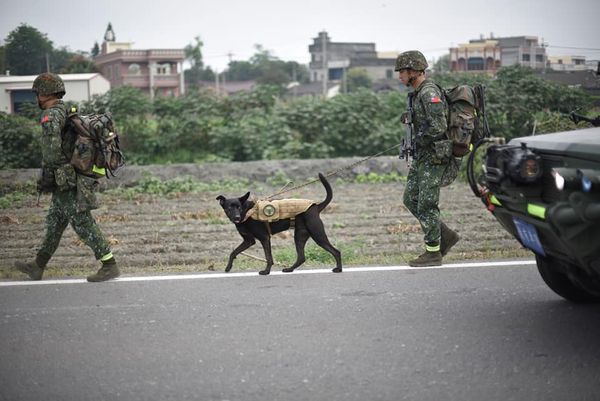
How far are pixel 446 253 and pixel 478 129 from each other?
1347 mm

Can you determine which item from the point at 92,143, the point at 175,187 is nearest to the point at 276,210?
the point at 92,143

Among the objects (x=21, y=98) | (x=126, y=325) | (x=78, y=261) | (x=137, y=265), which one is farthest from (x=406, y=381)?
(x=21, y=98)

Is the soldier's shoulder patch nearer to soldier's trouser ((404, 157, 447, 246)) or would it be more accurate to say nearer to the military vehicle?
soldier's trouser ((404, 157, 447, 246))

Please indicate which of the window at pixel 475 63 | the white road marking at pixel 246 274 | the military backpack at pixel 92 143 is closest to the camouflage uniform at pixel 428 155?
the white road marking at pixel 246 274

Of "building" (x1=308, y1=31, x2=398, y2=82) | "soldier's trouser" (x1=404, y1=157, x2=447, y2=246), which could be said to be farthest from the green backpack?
"building" (x1=308, y1=31, x2=398, y2=82)

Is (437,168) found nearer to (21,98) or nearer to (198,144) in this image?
(198,144)

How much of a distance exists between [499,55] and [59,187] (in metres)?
18.9

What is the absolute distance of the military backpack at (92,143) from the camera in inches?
293

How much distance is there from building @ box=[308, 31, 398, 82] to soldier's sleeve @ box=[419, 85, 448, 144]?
6914cm

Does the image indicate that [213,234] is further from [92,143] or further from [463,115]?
[463,115]

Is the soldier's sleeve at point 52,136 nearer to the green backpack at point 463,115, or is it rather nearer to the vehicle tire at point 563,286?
→ the green backpack at point 463,115

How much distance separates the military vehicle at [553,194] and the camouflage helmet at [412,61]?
7.38 feet

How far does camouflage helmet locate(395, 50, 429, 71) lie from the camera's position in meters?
7.84

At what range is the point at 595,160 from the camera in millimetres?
4621
